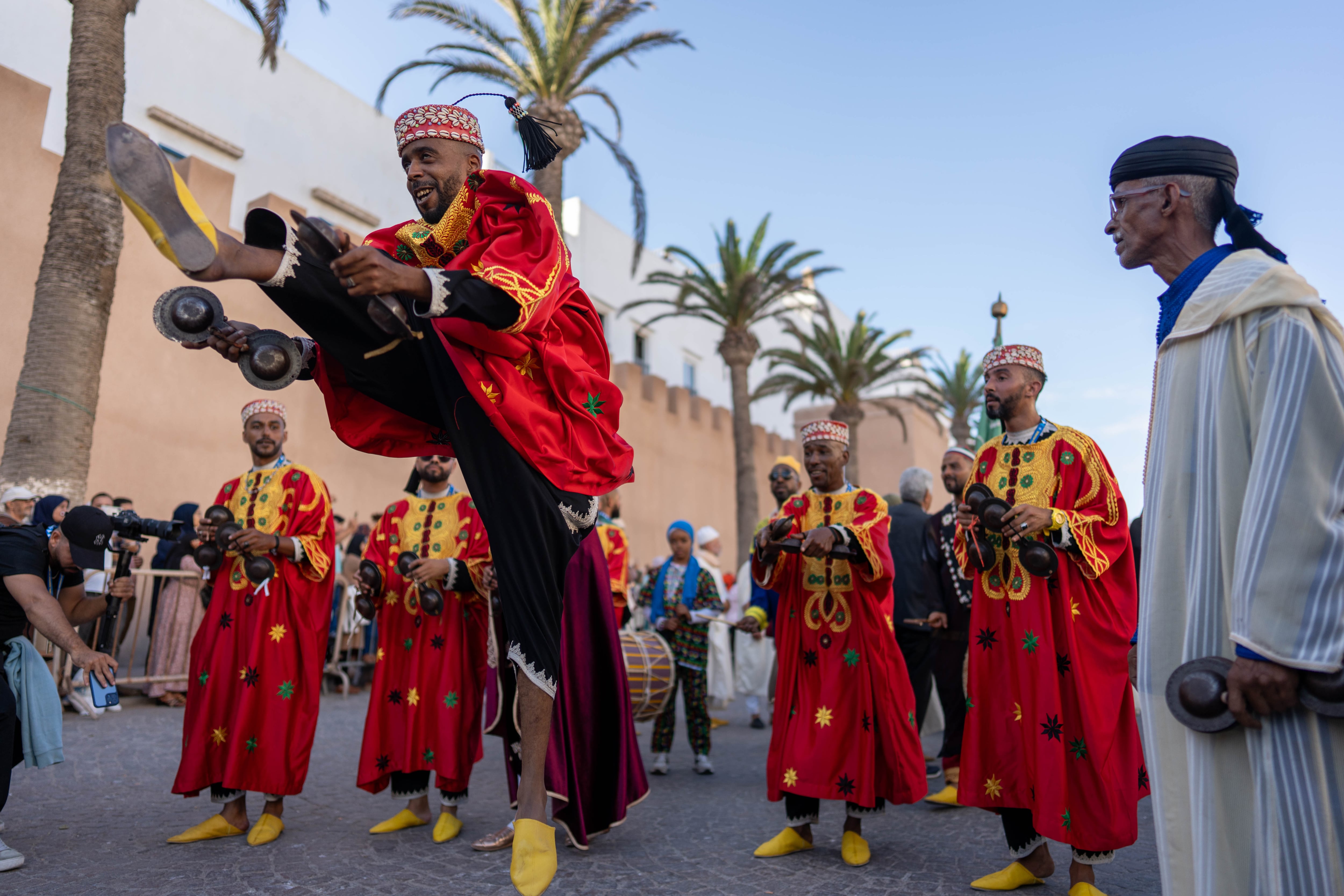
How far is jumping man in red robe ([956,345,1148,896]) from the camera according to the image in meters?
4.03

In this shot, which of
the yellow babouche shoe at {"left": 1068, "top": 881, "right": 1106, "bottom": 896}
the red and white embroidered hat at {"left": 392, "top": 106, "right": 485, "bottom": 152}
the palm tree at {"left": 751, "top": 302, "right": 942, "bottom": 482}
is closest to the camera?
the red and white embroidered hat at {"left": 392, "top": 106, "right": 485, "bottom": 152}

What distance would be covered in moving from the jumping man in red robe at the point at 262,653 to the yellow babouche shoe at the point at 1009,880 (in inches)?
135

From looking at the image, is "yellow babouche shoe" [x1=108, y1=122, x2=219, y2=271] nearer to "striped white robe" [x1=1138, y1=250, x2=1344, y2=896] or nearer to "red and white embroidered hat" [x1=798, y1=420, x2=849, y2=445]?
"striped white robe" [x1=1138, y1=250, x2=1344, y2=896]

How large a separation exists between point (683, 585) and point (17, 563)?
5597mm

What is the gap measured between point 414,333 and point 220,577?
135 inches

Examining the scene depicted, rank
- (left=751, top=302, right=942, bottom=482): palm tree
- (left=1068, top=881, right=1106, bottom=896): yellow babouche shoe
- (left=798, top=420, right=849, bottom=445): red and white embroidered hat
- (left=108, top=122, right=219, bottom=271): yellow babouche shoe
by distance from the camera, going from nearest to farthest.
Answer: (left=108, top=122, right=219, bottom=271): yellow babouche shoe → (left=1068, top=881, right=1106, bottom=896): yellow babouche shoe → (left=798, top=420, right=849, bottom=445): red and white embroidered hat → (left=751, top=302, right=942, bottom=482): palm tree

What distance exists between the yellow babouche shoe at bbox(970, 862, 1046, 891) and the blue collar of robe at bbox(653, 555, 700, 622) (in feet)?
15.5

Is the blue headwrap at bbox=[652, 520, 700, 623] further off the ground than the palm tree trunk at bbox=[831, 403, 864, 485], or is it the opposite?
the palm tree trunk at bbox=[831, 403, 864, 485]

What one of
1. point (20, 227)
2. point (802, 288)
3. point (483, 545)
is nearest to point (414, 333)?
point (483, 545)

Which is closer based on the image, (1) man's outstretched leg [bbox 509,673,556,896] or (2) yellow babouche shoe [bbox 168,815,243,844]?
(1) man's outstretched leg [bbox 509,673,556,896]

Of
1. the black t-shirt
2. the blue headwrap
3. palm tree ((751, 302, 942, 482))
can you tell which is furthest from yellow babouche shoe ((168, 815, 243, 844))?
palm tree ((751, 302, 942, 482))

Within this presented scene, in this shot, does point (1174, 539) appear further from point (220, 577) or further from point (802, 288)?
point (802, 288)

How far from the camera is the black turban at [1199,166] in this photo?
7.34 feet

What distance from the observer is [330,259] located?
2314 mm
